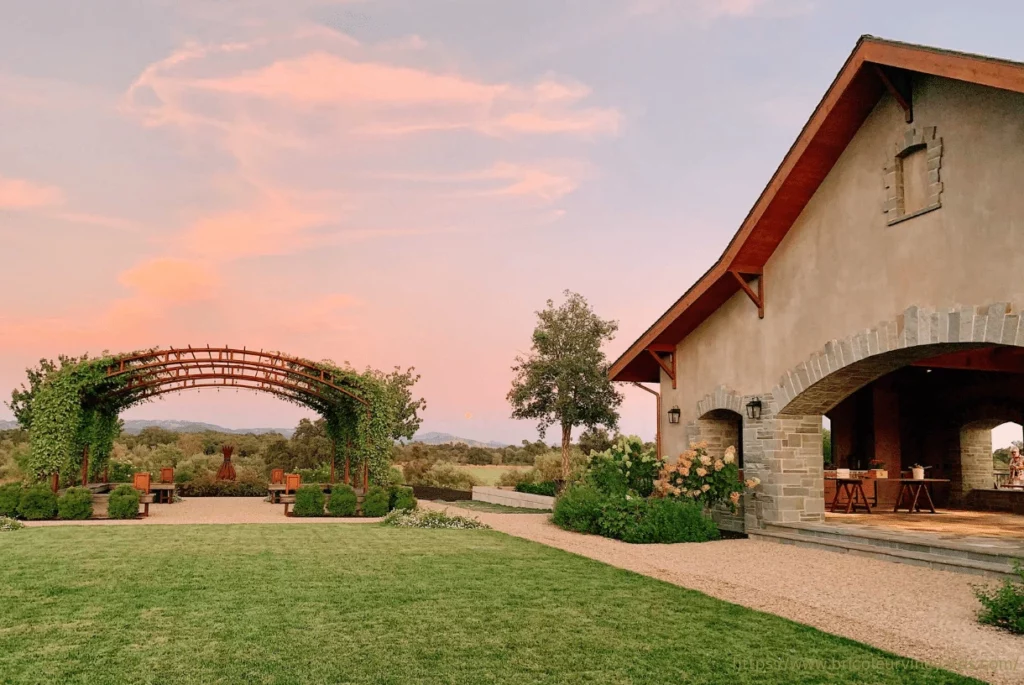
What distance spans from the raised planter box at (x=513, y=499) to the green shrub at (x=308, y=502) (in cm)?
586

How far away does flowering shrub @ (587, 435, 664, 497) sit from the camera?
14.9 meters

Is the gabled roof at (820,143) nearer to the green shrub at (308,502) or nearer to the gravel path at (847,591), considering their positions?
the gravel path at (847,591)

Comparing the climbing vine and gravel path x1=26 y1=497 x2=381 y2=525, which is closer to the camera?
gravel path x1=26 y1=497 x2=381 y2=525

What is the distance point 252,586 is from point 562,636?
389 centimetres

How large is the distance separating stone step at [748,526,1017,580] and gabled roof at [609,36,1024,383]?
4.54 meters

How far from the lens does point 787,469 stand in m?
13.4

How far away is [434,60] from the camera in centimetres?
1753

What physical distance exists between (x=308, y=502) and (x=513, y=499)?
21.2 ft

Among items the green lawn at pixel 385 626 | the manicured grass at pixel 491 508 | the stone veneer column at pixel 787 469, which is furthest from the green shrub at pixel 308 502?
the stone veneer column at pixel 787 469

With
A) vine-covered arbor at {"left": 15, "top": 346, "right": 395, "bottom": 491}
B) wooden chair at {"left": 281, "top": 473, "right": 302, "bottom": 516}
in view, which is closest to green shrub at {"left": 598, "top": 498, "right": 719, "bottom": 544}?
vine-covered arbor at {"left": 15, "top": 346, "right": 395, "bottom": 491}

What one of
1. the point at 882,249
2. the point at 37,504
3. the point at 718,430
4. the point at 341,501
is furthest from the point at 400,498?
the point at 882,249

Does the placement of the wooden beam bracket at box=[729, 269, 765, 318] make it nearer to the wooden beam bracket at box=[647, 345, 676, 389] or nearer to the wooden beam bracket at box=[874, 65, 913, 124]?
the wooden beam bracket at box=[647, 345, 676, 389]

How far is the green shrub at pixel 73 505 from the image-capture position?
16781 millimetres

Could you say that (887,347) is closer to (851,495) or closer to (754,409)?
(754,409)
